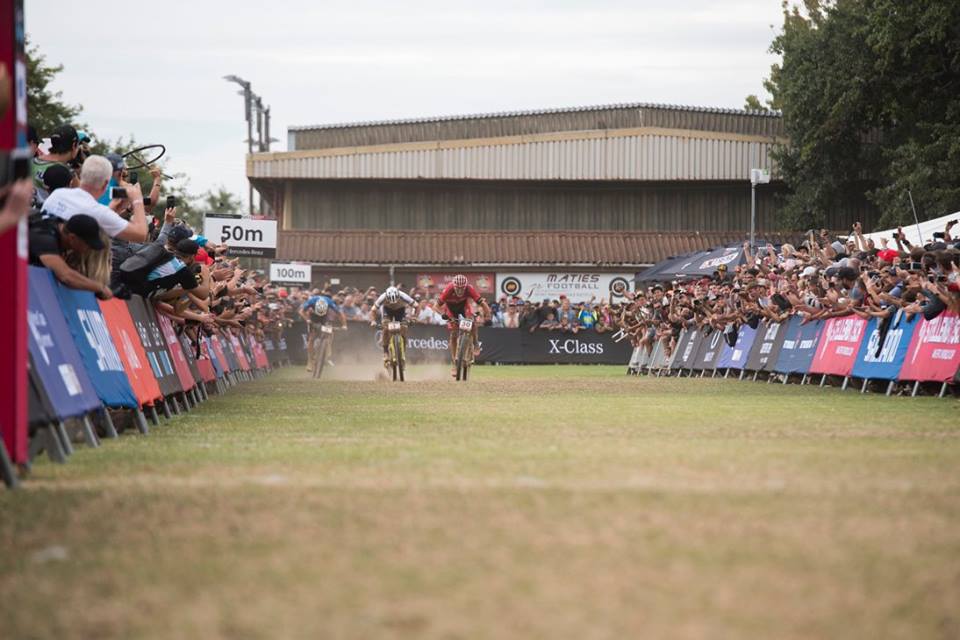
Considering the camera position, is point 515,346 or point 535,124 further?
point 535,124

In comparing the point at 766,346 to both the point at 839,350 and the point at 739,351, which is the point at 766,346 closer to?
the point at 739,351

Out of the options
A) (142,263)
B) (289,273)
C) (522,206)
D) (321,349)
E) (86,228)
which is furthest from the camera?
(522,206)

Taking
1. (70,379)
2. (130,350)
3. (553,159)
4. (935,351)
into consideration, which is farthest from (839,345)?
(553,159)

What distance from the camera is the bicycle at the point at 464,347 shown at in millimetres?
32562

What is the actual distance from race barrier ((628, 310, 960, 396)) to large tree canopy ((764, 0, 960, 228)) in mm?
19327

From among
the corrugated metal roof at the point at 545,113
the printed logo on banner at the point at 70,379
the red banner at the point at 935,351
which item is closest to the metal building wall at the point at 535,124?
the corrugated metal roof at the point at 545,113

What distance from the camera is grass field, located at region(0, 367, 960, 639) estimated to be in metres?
4.75

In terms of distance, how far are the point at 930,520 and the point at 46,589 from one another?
368 cm

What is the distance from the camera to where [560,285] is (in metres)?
73.3

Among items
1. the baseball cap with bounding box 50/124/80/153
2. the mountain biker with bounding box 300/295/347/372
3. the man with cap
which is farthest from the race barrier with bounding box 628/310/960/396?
the man with cap

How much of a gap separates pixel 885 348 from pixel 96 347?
1495cm

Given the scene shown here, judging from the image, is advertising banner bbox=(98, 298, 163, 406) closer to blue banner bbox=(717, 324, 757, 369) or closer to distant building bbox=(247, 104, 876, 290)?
blue banner bbox=(717, 324, 757, 369)

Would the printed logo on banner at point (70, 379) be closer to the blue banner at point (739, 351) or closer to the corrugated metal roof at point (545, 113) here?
the blue banner at point (739, 351)

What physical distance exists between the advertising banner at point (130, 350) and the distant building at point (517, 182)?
59.9 metres
